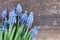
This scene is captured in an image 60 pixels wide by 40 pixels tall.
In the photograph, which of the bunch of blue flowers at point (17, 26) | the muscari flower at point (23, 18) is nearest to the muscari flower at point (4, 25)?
the bunch of blue flowers at point (17, 26)

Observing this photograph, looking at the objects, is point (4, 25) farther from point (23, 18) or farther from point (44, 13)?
point (44, 13)

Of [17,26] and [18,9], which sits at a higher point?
[18,9]

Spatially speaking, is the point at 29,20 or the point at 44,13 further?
the point at 44,13

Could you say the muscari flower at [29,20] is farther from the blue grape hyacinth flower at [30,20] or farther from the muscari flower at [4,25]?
the muscari flower at [4,25]

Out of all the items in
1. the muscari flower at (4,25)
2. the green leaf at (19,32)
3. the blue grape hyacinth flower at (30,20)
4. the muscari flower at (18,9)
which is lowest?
the green leaf at (19,32)

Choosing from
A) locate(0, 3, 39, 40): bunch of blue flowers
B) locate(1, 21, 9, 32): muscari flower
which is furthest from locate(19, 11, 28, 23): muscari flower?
locate(1, 21, 9, 32): muscari flower

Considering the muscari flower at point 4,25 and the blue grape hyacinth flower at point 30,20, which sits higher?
the blue grape hyacinth flower at point 30,20

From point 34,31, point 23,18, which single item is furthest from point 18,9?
point 34,31
